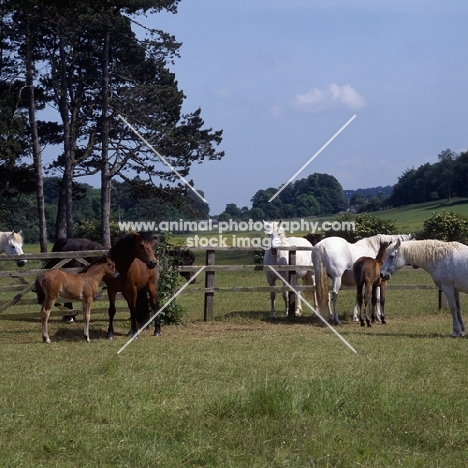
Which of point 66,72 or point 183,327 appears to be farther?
point 66,72

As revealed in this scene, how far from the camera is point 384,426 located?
612 cm

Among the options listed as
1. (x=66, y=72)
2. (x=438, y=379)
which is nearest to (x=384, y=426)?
(x=438, y=379)

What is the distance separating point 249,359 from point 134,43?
79.9 ft

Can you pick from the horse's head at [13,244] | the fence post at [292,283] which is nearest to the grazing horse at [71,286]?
the fence post at [292,283]

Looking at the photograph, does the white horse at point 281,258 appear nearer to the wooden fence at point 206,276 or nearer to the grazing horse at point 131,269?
the wooden fence at point 206,276

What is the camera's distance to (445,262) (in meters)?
12.3

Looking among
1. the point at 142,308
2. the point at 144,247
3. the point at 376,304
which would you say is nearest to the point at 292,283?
the point at 376,304

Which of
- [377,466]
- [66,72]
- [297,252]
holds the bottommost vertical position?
[377,466]

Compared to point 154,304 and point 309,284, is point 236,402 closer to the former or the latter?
point 154,304

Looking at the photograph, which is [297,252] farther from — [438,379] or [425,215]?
[425,215]

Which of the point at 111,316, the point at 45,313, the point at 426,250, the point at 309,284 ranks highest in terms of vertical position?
the point at 426,250

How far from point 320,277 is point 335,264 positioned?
1.60 ft

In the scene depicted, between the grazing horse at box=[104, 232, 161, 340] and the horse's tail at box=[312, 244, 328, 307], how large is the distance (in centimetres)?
372

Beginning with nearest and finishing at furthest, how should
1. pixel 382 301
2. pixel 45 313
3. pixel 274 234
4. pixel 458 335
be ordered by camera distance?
pixel 45 313, pixel 458 335, pixel 382 301, pixel 274 234
